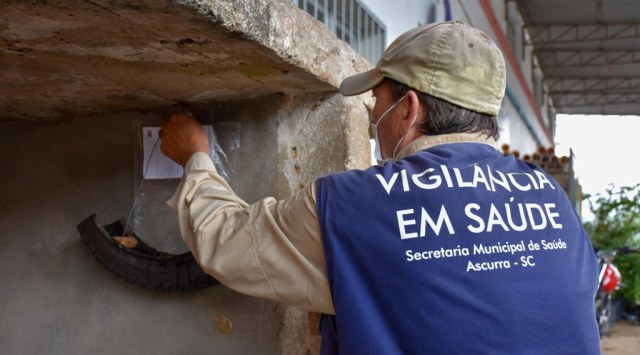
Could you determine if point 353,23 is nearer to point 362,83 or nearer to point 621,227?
point 362,83

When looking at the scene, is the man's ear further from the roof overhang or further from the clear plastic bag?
the roof overhang

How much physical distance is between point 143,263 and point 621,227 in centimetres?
834

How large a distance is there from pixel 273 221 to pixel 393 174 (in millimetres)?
276

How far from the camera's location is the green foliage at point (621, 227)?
8.50m

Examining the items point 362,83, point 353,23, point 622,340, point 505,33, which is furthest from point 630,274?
point 362,83

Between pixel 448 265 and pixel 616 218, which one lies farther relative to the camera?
pixel 616 218

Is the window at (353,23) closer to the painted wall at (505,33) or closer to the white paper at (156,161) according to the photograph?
the painted wall at (505,33)

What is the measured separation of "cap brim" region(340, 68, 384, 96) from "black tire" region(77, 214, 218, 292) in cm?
66

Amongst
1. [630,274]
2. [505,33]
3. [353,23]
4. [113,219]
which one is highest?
[505,33]

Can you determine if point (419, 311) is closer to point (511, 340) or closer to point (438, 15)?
point (511, 340)

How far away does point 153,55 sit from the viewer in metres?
1.48

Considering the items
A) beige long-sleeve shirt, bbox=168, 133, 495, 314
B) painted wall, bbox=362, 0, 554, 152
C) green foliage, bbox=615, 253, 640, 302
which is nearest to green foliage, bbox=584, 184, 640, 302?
green foliage, bbox=615, 253, 640, 302

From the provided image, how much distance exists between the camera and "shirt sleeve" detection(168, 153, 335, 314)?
1415mm

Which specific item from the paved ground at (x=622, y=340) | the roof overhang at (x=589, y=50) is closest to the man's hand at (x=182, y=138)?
the paved ground at (x=622, y=340)
